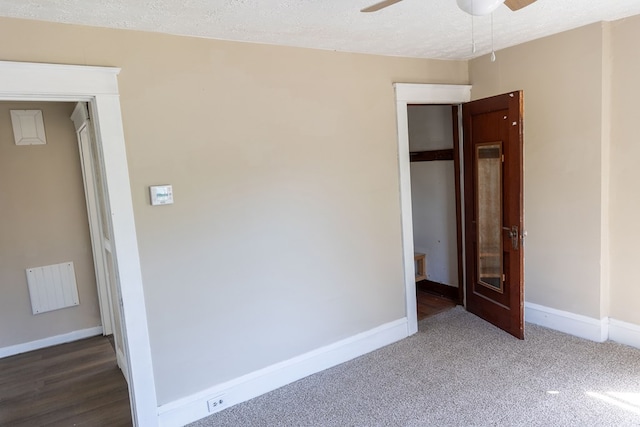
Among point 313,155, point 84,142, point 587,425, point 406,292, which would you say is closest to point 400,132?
point 313,155

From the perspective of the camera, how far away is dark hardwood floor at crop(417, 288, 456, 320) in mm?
4039

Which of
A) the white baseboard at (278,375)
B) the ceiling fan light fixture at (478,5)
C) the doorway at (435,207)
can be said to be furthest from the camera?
the doorway at (435,207)

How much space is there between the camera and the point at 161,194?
2.37 metres

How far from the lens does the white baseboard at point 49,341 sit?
12.2 feet

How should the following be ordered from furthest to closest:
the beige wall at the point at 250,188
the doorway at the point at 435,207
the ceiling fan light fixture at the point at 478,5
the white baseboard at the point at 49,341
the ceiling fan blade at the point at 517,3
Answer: the doorway at the point at 435,207 < the white baseboard at the point at 49,341 < the beige wall at the point at 250,188 < the ceiling fan blade at the point at 517,3 < the ceiling fan light fixture at the point at 478,5

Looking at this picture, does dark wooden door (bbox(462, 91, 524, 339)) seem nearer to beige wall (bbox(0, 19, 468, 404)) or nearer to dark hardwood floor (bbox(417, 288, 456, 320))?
dark hardwood floor (bbox(417, 288, 456, 320))

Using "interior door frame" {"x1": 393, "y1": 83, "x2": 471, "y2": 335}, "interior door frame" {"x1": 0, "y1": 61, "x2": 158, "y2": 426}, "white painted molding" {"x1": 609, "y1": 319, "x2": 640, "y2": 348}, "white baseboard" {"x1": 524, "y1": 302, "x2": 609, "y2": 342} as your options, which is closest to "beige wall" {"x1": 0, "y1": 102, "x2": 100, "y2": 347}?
"interior door frame" {"x1": 0, "y1": 61, "x2": 158, "y2": 426}

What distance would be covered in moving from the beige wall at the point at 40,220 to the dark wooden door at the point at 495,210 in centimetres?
366

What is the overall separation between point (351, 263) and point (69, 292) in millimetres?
2746

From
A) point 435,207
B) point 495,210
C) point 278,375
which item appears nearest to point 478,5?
point 495,210

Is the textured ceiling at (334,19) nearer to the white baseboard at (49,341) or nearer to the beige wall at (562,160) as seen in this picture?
the beige wall at (562,160)

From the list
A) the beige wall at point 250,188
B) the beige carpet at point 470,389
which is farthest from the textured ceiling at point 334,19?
the beige carpet at point 470,389

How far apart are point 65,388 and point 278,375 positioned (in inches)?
66.0

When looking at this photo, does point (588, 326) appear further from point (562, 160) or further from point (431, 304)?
point (431, 304)
